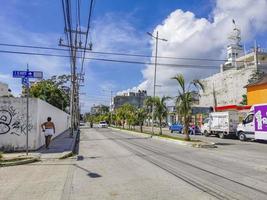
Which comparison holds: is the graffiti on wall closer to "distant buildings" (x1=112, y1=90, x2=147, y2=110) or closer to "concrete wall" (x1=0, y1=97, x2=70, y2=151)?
"concrete wall" (x1=0, y1=97, x2=70, y2=151)

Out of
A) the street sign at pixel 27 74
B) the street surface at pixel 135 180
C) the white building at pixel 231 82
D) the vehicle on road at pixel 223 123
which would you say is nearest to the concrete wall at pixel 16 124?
the street sign at pixel 27 74

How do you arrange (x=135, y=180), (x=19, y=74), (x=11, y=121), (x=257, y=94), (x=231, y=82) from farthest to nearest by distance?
(x=231, y=82), (x=257, y=94), (x=11, y=121), (x=19, y=74), (x=135, y=180)

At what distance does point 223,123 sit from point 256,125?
369 inches

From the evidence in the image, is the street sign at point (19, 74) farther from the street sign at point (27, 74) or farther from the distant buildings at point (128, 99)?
the distant buildings at point (128, 99)

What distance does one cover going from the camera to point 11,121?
19.6 meters

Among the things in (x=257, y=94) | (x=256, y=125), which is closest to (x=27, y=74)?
(x=256, y=125)

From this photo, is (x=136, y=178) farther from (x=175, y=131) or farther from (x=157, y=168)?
(x=175, y=131)

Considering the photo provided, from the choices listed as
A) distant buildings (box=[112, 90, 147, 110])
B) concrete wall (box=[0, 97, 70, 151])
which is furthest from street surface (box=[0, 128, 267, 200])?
distant buildings (box=[112, 90, 147, 110])

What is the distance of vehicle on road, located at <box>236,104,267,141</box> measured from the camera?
28714 millimetres

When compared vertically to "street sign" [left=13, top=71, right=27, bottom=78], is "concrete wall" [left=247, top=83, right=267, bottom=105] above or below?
above

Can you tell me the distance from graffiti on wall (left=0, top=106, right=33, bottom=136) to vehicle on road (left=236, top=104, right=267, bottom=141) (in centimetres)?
1768

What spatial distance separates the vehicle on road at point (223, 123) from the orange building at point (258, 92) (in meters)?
7.59

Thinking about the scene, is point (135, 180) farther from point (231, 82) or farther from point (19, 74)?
point (231, 82)

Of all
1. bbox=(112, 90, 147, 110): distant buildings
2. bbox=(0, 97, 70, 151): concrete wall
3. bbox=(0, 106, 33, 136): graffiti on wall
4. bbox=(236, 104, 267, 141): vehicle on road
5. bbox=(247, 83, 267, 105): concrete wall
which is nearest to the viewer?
bbox=(0, 97, 70, 151): concrete wall
